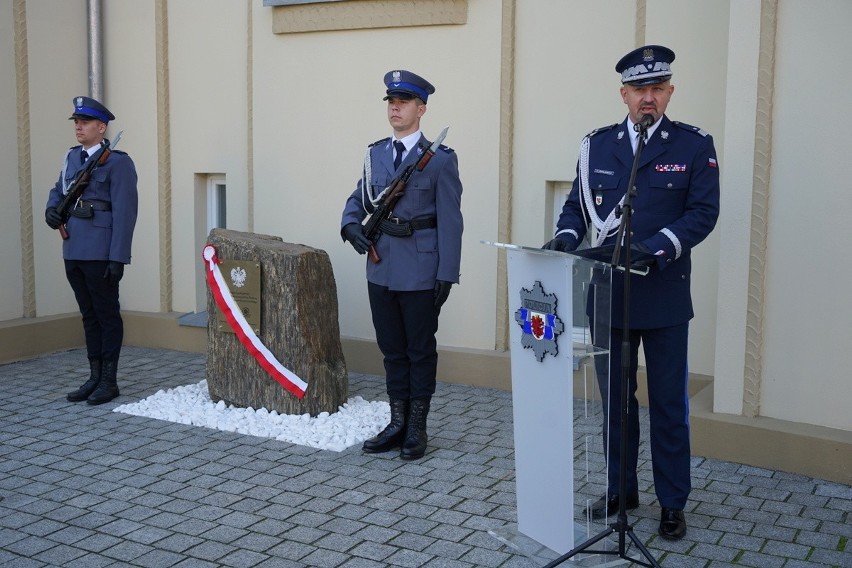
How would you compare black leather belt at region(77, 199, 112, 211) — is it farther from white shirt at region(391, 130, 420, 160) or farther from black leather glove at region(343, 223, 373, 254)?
white shirt at region(391, 130, 420, 160)

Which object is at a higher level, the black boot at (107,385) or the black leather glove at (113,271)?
the black leather glove at (113,271)

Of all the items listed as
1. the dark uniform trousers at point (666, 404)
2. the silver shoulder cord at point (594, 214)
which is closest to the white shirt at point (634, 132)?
→ the silver shoulder cord at point (594, 214)

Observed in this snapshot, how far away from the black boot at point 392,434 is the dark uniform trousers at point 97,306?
222cm

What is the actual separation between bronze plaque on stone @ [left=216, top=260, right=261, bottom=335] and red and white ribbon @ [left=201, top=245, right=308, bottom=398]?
0.03 metres

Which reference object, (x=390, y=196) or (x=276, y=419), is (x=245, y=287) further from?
(x=390, y=196)

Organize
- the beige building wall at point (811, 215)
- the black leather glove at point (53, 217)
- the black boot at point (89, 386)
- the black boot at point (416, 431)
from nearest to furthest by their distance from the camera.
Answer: the beige building wall at point (811, 215) < the black boot at point (416, 431) < the black leather glove at point (53, 217) < the black boot at point (89, 386)

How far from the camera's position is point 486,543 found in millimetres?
4453

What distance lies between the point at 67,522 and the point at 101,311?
253 centimetres

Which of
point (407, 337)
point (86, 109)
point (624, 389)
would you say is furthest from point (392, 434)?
point (86, 109)

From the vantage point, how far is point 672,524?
4.52m

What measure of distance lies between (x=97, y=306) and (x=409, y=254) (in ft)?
8.36

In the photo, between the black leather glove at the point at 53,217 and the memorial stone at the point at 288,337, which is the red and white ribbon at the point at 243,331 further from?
the black leather glove at the point at 53,217

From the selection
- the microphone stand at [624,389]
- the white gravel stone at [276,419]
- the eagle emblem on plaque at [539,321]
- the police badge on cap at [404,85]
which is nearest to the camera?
the microphone stand at [624,389]

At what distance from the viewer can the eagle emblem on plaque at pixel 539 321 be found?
3.95m
